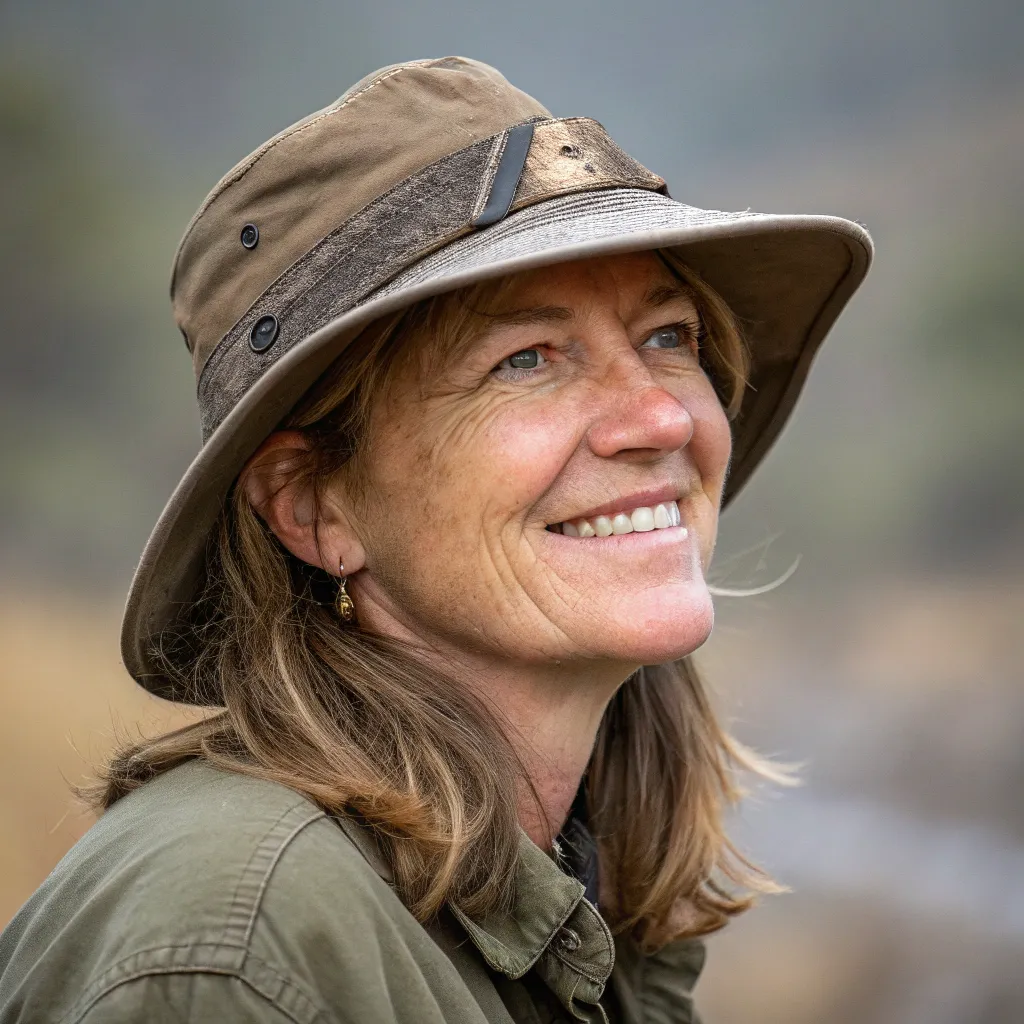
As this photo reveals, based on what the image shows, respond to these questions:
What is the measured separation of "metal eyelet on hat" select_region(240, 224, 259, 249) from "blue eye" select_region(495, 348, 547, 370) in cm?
40

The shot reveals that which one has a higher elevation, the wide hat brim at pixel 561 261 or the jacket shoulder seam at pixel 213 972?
the wide hat brim at pixel 561 261

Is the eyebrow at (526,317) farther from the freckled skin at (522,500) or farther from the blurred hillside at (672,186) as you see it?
the blurred hillside at (672,186)

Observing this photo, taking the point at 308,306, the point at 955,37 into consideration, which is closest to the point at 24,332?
the point at 955,37

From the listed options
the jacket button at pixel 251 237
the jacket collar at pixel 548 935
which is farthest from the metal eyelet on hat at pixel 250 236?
the jacket collar at pixel 548 935

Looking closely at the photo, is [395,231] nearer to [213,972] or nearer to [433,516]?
[433,516]

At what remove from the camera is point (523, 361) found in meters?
1.81

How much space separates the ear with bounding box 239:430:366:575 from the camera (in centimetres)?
187

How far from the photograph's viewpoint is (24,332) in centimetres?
627

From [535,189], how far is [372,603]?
67cm

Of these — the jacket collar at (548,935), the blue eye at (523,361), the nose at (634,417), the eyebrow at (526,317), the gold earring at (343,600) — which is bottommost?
the jacket collar at (548,935)

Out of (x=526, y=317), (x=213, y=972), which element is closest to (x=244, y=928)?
(x=213, y=972)

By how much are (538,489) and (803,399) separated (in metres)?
4.21

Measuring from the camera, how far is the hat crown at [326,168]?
1.75 metres

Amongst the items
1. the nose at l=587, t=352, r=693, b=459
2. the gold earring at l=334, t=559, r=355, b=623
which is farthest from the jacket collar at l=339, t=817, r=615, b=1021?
the nose at l=587, t=352, r=693, b=459
